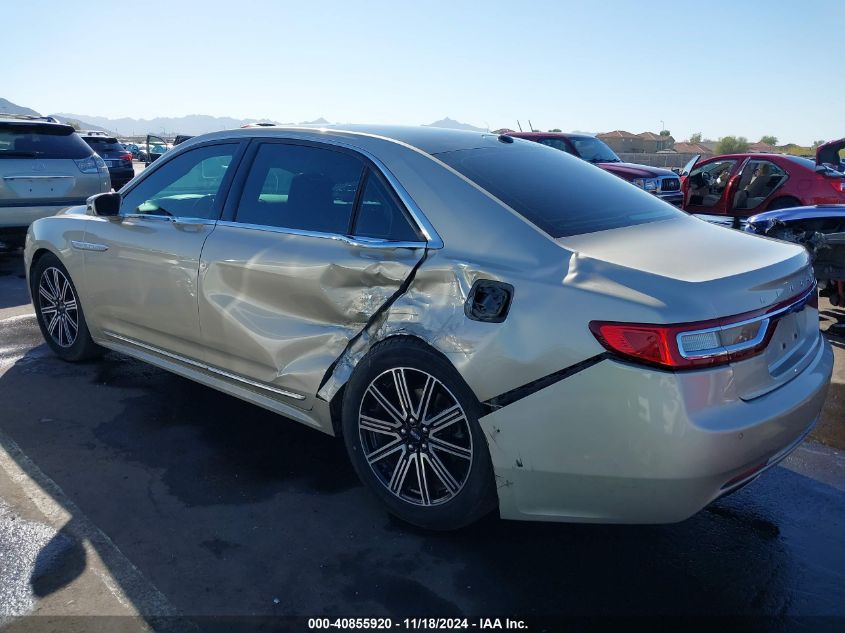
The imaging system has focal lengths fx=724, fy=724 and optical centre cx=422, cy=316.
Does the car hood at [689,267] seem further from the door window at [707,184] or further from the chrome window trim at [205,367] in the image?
the door window at [707,184]

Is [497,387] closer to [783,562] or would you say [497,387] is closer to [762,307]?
[762,307]

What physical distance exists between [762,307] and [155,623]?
2421 millimetres

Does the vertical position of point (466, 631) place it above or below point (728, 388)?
below

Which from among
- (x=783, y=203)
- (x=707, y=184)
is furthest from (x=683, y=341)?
(x=707, y=184)

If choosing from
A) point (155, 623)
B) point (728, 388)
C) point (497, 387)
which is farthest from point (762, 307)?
point (155, 623)

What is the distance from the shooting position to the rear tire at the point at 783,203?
10349mm

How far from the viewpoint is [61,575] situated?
2.82 meters

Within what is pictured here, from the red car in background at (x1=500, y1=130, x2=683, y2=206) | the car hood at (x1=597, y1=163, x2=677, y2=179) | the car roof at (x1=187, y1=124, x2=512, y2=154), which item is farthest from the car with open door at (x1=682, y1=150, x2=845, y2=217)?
the car roof at (x1=187, y1=124, x2=512, y2=154)

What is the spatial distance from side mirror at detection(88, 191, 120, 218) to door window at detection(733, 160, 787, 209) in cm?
934

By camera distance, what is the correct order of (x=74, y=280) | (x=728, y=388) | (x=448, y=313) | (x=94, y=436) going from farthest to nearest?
1. (x=74, y=280)
2. (x=94, y=436)
3. (x=448, y=313)
4. (x=728, y=388)

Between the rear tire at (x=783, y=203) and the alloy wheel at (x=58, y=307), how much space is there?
926 cm

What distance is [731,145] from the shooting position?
69.4 m

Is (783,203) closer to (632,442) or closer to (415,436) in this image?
(415,436)

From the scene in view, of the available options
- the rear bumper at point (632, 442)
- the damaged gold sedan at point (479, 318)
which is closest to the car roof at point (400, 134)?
the damaged gold sedan at point (479, 318)
